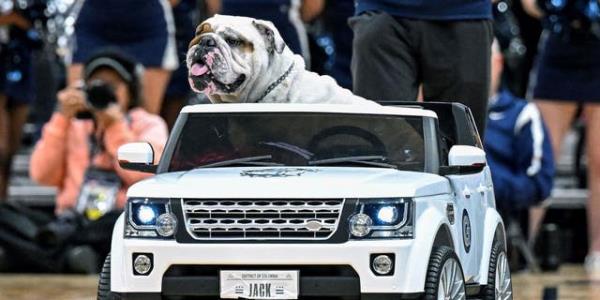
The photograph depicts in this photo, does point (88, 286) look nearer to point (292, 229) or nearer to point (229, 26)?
point (229, 26)

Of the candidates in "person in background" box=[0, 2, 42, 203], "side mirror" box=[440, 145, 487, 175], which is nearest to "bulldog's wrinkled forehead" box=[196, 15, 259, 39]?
"side mirror" box=[440, 145, 487, 175]

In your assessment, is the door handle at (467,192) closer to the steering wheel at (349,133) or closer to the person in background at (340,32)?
the steering wheel at (349,133)

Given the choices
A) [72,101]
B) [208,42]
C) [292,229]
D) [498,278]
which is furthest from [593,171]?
[292,229]

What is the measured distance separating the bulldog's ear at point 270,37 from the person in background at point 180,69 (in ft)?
18.1

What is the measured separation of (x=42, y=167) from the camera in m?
11.4

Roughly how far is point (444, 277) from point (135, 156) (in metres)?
1.26

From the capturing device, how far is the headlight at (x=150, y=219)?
593 centimetres

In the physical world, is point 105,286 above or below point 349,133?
below

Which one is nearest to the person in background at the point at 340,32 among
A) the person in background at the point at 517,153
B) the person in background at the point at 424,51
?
the person in background at the point at 517,153

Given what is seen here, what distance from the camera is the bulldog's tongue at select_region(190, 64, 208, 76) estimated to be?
269 inches

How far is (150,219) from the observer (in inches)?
235

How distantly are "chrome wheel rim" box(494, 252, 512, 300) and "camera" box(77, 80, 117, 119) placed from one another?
14.2ft

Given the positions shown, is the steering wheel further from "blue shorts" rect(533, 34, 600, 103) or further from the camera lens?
"blue shorts" rect(533, 34, 600, 103)

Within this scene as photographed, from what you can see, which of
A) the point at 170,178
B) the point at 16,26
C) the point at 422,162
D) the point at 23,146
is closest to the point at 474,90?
the point at 422,162
